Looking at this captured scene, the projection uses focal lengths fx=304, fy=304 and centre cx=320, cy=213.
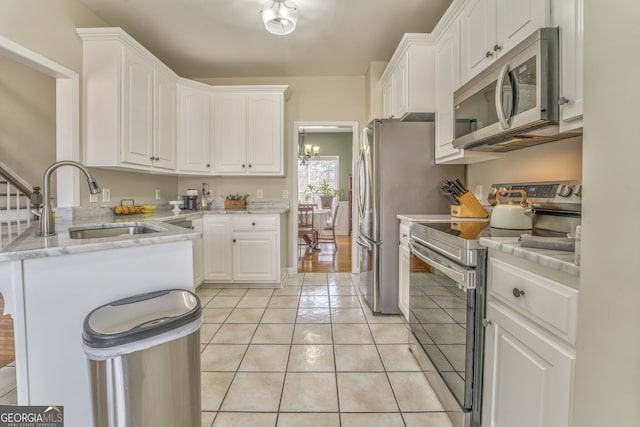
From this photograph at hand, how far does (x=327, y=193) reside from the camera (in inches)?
320

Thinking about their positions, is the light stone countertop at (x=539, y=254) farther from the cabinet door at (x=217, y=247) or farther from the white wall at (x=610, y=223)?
the cabinet door at (x=217, y=247)

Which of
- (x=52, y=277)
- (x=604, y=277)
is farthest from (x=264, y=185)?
(x=604, y=277)

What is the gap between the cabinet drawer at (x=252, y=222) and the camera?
3.48m

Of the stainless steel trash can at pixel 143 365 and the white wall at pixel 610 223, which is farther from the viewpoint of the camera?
the stainless steel trash can at pixel 143 365

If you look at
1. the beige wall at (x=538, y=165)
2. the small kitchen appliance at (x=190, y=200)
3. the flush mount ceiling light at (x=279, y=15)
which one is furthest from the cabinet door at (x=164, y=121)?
the beige wall at (x=538, y=165)

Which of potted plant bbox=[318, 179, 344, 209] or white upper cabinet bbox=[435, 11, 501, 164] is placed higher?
white upper cabinet bbox=[435, 11, 501, 164]

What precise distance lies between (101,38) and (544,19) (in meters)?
3.06

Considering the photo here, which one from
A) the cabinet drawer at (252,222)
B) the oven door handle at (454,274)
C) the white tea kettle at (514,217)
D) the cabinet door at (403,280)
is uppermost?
the white tea kettle at (514,217)

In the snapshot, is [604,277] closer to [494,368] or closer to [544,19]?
[494,368]

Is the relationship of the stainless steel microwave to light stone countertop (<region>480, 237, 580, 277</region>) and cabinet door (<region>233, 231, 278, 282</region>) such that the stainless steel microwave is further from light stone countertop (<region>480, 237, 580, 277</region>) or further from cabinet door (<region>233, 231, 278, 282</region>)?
cabinet door (<region>233, 231, 278, 282</region>)

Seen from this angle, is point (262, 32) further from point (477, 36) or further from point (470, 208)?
point (470, 208)

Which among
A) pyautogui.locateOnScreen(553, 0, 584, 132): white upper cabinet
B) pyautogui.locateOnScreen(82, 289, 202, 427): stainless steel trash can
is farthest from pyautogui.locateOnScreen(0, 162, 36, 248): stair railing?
pyautogui.locateOnScreen(553, 0, 584, 132): white upper cabinet

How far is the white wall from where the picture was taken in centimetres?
58

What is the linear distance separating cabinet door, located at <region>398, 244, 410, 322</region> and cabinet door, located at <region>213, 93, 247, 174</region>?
2.20 metres
